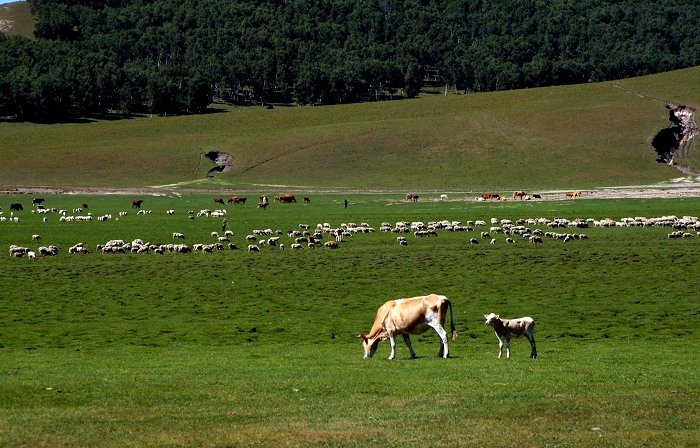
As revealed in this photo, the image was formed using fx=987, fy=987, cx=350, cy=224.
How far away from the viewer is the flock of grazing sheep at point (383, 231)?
5106cm

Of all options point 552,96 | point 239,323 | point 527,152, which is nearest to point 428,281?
point 239,323

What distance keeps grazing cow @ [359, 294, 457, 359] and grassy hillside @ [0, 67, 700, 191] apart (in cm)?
8491

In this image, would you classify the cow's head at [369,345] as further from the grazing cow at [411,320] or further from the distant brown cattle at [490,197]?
the distant brown cattle at [490,197]

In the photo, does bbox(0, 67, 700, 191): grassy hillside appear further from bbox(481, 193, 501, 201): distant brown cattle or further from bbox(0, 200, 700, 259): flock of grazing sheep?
bbox(0, 200, 700, 259): flock of grazing sheep

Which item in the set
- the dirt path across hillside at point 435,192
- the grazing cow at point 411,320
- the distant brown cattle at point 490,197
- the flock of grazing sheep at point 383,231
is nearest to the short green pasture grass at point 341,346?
the grazing cow at point 411,320

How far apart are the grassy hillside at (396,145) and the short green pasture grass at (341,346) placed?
5712cm

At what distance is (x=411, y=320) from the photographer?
76.3 ft

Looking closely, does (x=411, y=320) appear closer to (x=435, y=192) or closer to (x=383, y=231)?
(x=383, y=231)

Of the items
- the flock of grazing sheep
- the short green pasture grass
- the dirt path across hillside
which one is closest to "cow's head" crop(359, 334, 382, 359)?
the short green pasture grass

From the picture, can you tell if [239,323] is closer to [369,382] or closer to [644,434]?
[369,382]

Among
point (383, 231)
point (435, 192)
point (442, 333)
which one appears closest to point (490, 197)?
point (435, 192)

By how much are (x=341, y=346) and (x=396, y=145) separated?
4100 inches

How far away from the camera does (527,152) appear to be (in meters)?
125

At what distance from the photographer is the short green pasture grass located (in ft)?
49.1
